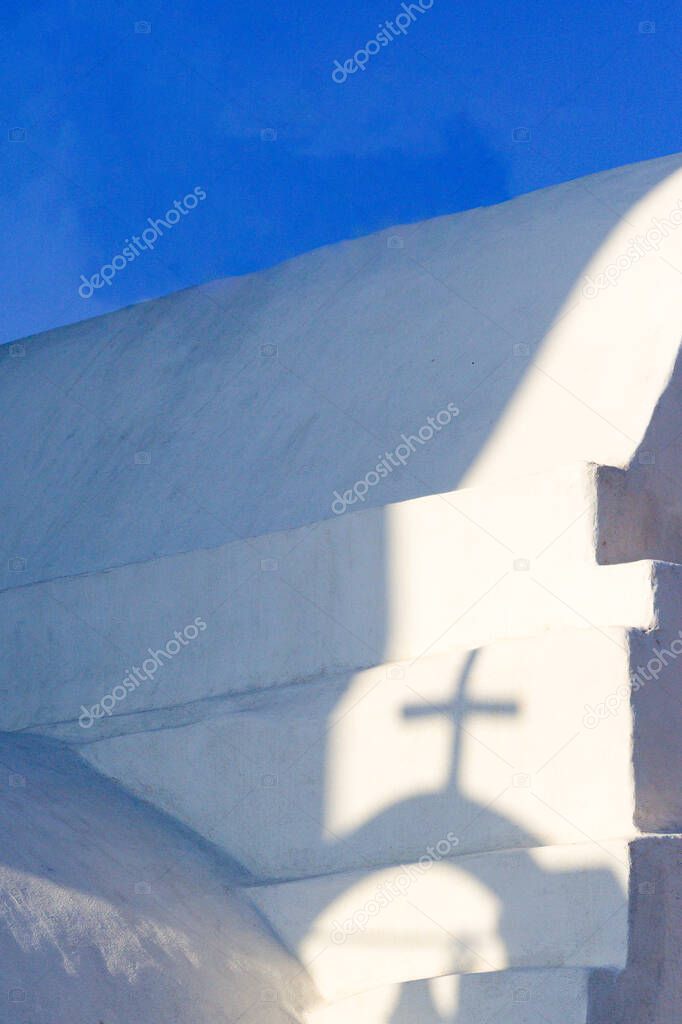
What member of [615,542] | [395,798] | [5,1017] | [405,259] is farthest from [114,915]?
[405,259]

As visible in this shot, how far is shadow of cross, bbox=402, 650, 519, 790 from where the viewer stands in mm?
7160

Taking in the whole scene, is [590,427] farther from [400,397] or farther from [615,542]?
[400,397]

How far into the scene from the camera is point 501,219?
10297 millimetres

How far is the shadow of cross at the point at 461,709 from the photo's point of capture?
23.5 ft

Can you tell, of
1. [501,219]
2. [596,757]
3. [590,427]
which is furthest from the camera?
[501,219]

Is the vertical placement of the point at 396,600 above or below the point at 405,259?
below

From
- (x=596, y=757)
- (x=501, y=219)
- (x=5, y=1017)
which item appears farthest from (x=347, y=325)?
(x=5, y=1017)

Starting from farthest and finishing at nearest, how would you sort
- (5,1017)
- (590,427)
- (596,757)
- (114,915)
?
(590,427), (114,915), (596,757), (5,1017)

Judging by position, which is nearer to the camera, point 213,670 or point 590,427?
point 590,427

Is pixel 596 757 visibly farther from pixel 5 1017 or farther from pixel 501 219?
pixel 501 219

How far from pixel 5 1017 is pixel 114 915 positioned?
1078mm

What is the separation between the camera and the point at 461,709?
7.29 m

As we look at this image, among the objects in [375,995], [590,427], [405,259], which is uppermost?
[405,259]

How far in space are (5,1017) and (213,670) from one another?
296 cm
